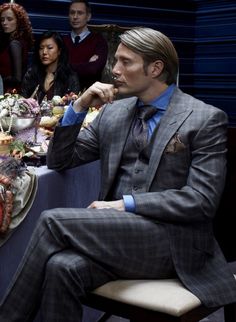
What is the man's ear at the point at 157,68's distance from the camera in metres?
1.92

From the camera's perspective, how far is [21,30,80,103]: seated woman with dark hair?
3945mm

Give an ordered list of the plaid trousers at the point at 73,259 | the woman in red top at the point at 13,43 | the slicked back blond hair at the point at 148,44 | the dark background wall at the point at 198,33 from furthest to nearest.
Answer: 1. the dark background wall at the point at 198,33
2. the woman in red top at the point at 13,43
3. the slicked back blond hair at the point at 148,44
4. the plaid trousers at the point at 73,259

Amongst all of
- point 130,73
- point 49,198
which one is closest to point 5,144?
point 49,198

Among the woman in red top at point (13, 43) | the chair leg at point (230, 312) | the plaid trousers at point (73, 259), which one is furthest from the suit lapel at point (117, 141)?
the woman in red top at point (13, 43)

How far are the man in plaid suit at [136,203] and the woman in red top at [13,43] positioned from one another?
7.67ft

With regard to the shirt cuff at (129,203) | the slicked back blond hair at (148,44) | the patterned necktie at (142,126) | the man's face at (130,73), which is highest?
the slicked back blond hair at (148,44)

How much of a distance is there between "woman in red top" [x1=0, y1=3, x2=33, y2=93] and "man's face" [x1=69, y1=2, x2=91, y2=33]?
60 centimetres

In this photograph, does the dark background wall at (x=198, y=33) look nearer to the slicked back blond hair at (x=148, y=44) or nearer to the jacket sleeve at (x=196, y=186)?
the slicked back blond hair at (x=148, y=44)

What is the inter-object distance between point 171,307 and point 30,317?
389 millimetres

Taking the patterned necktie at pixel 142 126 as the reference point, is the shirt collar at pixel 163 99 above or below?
above

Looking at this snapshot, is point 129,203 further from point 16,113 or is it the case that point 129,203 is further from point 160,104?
point 16,113

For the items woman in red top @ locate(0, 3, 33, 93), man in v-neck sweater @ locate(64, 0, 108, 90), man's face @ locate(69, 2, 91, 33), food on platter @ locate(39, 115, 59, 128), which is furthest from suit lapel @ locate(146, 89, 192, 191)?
man's face @ locate(69, 2, 91, 33)

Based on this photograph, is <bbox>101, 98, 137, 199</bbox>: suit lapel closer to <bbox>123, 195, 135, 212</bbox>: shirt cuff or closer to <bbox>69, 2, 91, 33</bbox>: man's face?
<bbox>123, 195, 135, 212</bbox>: shirt cuff

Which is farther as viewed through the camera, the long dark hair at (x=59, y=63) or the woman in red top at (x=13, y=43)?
the woman in red top at (x=13, y=43)
